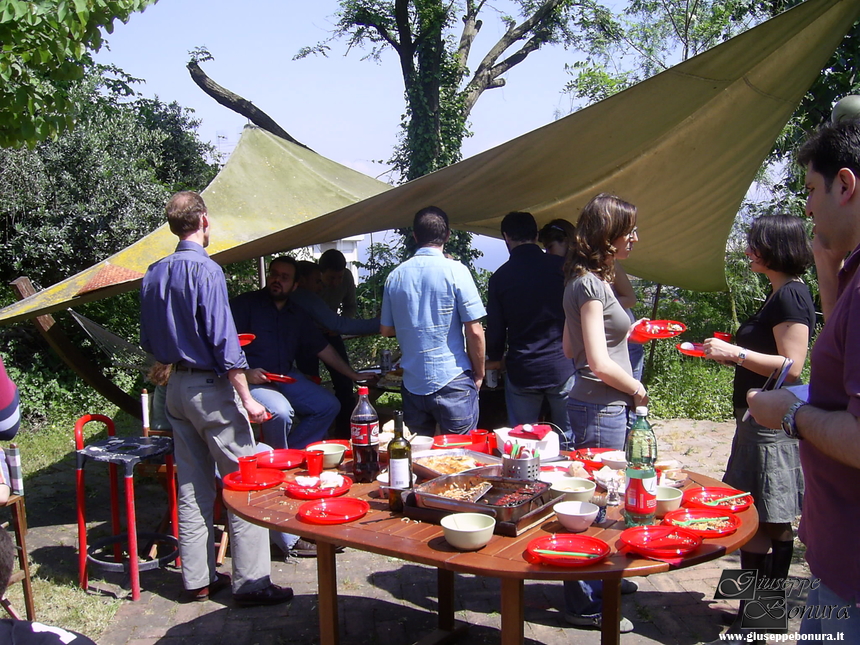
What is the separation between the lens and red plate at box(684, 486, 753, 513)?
2.00 m

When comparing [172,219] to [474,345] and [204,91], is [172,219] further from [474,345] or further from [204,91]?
[204,91]

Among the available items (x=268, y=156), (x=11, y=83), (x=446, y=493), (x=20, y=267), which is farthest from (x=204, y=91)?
(x=446, y=493)

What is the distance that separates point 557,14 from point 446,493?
13.5m

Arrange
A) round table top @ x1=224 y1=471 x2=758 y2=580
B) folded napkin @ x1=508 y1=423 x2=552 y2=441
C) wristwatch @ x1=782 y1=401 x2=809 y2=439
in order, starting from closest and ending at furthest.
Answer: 1. wristwatch @ x1=782 y1=401 x2=809 y2=439
2. round table top @ x1=224 y1=471 x2=758 y2=580
3. folded napkin @ x1=508 y1=423 x2=552 y2=441

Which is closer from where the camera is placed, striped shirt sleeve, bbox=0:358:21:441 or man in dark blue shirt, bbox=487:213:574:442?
striped shirt sleeve, bbox=0:358:21:441

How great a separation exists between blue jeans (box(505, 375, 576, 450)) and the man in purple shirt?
1.98 meters

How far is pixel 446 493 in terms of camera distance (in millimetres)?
2055

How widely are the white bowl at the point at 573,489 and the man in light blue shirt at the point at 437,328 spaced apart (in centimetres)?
129

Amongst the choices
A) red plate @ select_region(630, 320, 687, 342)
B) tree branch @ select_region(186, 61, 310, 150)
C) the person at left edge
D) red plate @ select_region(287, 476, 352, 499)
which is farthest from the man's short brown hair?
tree branch @ select_region(186, 61, 310, 150)

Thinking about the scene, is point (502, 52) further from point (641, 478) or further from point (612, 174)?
point (641, 478)

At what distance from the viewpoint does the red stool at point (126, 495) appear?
3191mm

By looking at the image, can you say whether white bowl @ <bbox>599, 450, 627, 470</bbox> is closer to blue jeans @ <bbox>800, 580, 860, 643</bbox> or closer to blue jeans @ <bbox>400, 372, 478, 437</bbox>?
blue jeans @ <bbox>800, 580, 860, 643</bbox>

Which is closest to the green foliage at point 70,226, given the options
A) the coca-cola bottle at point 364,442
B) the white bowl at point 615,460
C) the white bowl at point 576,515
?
the coca-cola bottle at point 364,442

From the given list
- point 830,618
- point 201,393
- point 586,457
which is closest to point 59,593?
point 201,393
